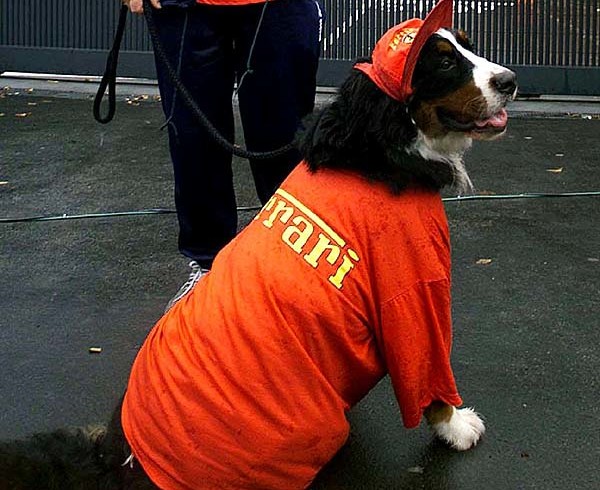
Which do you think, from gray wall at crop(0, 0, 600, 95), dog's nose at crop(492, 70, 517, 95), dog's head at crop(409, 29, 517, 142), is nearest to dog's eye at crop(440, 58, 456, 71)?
dog's head at crop(409, 29, 517, 142)

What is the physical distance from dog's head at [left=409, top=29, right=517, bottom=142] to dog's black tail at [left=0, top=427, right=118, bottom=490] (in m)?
1.33

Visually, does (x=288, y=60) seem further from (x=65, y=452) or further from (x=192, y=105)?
(x=65, y=452)

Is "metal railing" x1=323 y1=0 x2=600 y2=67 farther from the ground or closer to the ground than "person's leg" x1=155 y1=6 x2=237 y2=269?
closer to the ground

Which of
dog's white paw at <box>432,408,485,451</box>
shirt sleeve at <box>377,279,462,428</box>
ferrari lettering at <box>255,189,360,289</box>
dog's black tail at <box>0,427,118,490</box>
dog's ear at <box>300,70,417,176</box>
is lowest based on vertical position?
dog's white paw at <box>432,408,485,451</box>

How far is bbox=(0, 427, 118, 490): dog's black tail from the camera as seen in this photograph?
2.31 m

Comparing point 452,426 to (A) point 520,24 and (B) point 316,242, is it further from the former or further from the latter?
(A) point 520,24

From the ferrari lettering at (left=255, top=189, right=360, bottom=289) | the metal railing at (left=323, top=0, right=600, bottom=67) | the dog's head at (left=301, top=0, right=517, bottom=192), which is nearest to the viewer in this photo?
the ferrari lettering at (left=255, top=189, right=360, bottom=289)

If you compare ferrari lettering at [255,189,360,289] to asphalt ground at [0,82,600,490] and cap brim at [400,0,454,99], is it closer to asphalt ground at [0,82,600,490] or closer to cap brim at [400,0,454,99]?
cap brim at [400,0,454,99]

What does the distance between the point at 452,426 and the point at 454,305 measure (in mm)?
1224

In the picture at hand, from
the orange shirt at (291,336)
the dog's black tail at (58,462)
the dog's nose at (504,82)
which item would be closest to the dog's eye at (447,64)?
the dog's nose at (504,82)

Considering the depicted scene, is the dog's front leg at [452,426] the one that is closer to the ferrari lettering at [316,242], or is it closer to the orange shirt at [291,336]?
the orange shirt at [291,336]

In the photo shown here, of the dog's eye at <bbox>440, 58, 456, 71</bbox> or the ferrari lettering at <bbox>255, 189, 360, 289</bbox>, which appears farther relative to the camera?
the dog's eye at <bbox>440, 58, 456, 71</bbox>

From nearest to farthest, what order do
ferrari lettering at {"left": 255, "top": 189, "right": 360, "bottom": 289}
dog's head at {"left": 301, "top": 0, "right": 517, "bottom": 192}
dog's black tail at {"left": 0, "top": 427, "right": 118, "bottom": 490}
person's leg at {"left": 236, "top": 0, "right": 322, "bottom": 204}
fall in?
dog's black tail at {"left": 0, "top": 427, "right": 118, "bottom": 490}
ferrari lettering at {"left": 255, "top": 189, "right": 360, "bottom": 289}
dog's head at {"left": 301, "top": 0, "right": 517, "bottom": 192}
person's leg at {"left": 236, "top": 0, "right": 322, "bottom": 204}

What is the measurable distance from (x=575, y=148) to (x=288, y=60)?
4460 millimetres
